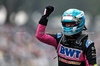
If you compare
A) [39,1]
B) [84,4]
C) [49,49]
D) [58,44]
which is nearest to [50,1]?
[39,1]

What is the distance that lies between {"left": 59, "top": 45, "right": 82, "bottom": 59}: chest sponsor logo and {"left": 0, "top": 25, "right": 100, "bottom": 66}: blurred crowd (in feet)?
11.9

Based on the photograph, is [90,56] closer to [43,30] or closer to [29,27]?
[43,30]

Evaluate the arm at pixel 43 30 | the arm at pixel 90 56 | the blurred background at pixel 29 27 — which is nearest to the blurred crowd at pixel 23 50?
the blurred background at pixel 29 27

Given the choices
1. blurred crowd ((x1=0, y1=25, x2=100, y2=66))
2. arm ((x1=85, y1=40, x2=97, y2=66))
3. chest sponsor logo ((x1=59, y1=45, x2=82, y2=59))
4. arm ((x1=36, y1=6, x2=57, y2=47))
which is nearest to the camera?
arm ((x1=85, y1=40, x2=97, y2=66))

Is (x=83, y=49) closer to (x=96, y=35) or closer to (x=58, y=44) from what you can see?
(x=58, y=44)

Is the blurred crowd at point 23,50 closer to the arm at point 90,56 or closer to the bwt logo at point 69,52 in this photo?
the bwt logo at point 69,52

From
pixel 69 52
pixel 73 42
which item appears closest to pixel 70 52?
pixel 69 52

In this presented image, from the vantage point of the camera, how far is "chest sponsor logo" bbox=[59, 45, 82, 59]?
2795mm

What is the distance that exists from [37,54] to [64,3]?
160 centimetres

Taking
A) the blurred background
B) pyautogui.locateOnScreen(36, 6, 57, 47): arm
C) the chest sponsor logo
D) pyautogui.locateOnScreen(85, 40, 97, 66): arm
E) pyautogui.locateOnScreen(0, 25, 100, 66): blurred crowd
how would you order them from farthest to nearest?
1. pyautogui.locateOnScreen(0, 25, 100, 66): blurred crowd
2. the blurred background
3. pyautogui.locateOnScreen(36, 6, 57, 47): arm
4. the chest sponsor logo
5. pyautogui.locateOnScreen(85, 40, 97, 66): arm

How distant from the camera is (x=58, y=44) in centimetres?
298

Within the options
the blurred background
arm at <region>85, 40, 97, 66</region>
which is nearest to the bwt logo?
arm at <region>85, 40, 97, 66</region>

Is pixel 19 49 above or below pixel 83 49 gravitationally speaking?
below

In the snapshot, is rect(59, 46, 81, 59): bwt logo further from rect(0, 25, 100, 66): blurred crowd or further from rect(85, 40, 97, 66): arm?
rect(0, 25, 100, 66): blurred crowd
